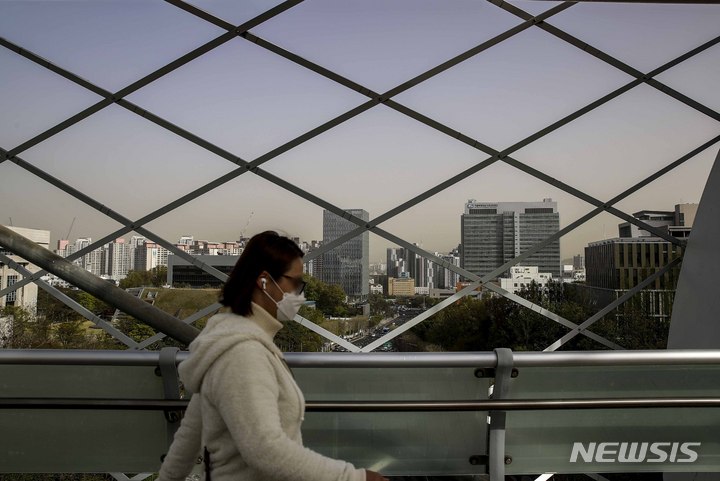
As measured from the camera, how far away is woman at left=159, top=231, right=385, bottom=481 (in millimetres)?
1300

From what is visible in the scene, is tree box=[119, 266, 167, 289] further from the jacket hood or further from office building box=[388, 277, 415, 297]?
the jacket hood

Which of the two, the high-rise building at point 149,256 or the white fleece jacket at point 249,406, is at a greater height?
the high-rise building at point 149,256

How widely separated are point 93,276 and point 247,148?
305cm

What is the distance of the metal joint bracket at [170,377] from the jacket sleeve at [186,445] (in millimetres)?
818

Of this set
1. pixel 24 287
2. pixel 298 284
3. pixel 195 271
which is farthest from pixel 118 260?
pixel 298 284

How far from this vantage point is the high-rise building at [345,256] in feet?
24.7

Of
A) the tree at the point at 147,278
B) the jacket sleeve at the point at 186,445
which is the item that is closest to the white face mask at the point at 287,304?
the jacket sleeve at the point at 186,445

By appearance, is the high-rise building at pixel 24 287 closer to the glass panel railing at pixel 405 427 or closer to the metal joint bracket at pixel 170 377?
the metal joint bracket at pixel 170 377

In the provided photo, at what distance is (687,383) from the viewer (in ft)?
8.52

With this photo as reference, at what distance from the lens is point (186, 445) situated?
159cm

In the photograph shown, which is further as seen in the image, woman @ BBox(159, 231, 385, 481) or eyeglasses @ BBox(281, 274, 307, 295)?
eyeglasses @ BBox(281, 274, 307, 295)

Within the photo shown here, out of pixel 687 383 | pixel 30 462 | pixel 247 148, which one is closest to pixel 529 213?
pixel 247 148

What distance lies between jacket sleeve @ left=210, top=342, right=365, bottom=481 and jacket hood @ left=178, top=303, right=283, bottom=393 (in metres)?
0.02

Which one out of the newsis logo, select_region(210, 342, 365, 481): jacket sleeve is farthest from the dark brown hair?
the newsis logo
